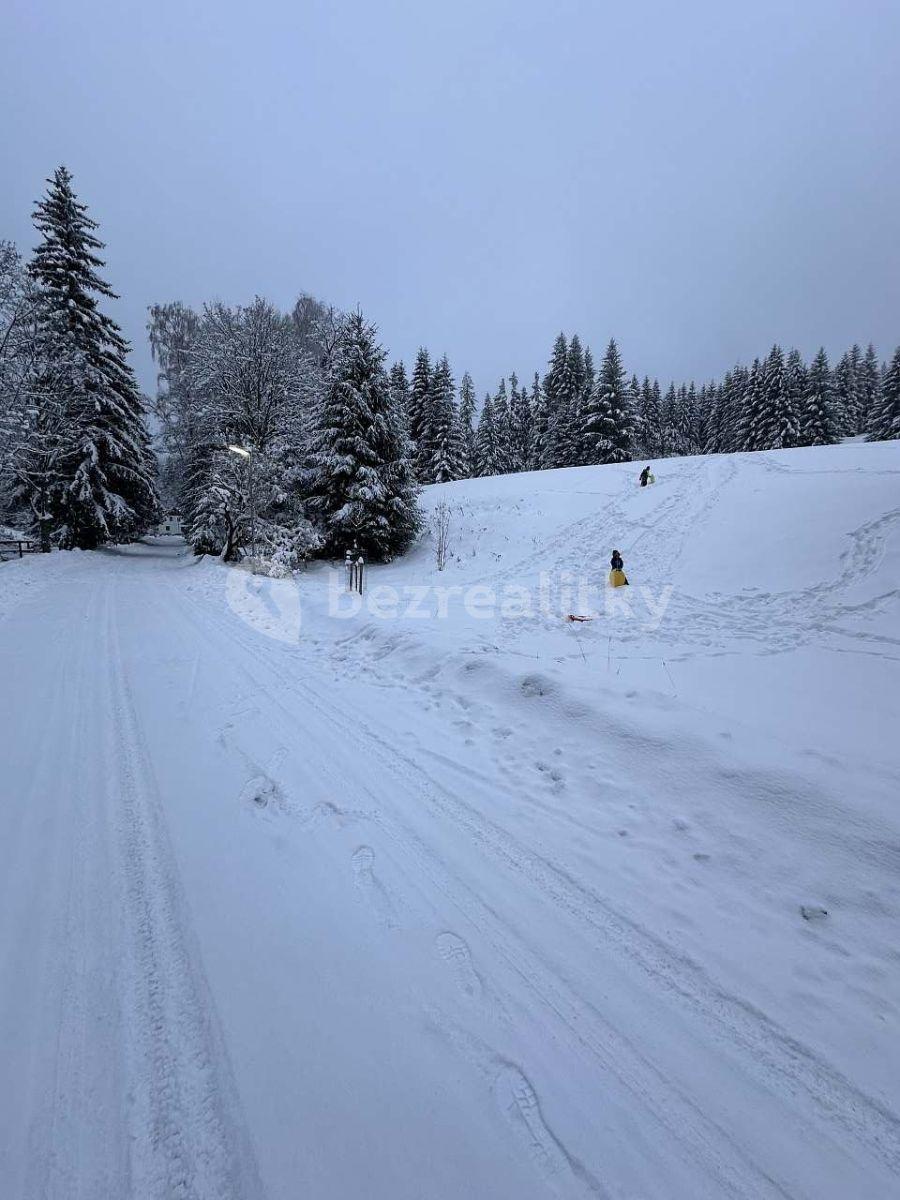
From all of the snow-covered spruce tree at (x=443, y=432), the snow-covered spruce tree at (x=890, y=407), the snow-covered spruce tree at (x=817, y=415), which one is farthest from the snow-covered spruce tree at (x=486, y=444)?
the snow-covered spruce tree at (x=890, y=407)

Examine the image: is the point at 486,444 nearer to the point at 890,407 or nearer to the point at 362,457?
the point at 362,457

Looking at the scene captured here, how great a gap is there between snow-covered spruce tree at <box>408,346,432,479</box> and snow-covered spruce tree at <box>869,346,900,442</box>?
34.0m

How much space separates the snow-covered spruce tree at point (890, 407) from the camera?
34.9 m

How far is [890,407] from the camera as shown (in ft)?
117

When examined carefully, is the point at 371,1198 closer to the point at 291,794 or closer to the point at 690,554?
the point at 291,794

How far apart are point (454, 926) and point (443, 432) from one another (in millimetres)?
32986

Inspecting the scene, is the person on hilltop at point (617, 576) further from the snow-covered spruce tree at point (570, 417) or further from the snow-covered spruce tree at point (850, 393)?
the snow-covered spruce tree at point (850, 393)

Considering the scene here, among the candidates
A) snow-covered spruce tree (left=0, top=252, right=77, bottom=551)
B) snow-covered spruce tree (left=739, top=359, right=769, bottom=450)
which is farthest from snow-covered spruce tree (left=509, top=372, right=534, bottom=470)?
snow-covered spruce tree (left=0, top=252, right=77, bottom=551)

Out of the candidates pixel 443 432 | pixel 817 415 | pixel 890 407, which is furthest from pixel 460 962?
pixel 890 407

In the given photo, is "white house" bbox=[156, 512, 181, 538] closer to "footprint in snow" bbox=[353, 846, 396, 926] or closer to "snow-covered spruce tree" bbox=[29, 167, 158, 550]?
"snow-covered spruce tree" bbox=[29, 167, 158, 550]

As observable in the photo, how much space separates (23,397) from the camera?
48.7 feet

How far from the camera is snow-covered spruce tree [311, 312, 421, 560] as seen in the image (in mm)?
16172

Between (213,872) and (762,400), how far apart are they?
47.0 m

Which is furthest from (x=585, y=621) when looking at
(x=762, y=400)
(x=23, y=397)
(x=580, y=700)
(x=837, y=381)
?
(x=837, y=381)
